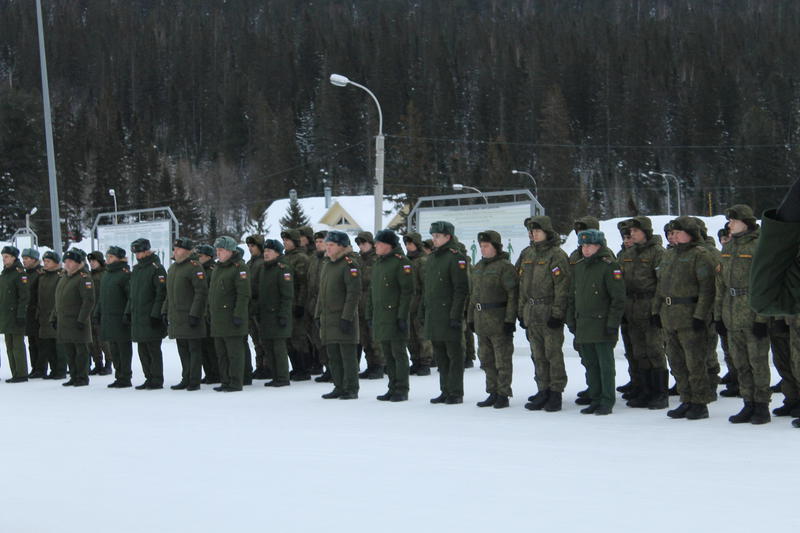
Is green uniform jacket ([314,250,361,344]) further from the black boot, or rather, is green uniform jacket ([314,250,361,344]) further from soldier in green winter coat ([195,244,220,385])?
the black boot

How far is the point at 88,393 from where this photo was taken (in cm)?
1219

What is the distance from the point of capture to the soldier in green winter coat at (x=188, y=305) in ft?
40.2

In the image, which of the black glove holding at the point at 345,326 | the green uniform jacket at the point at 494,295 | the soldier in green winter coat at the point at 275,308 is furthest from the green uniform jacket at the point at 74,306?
the green uniform jacket at the point at 494,295

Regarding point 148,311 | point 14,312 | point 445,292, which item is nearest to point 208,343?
point 148,311

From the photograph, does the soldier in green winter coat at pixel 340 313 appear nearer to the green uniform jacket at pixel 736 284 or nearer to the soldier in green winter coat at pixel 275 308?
the soldier in green winter coat at pixel 275 308

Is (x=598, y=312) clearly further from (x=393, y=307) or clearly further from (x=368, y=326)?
(x=368, y=326)

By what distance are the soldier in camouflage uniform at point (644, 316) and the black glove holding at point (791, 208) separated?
25.7 ft

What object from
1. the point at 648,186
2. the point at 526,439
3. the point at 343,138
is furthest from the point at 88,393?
the point at 343,138

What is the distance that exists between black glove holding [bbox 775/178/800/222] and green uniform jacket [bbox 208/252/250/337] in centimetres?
1010

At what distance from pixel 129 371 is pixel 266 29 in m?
126

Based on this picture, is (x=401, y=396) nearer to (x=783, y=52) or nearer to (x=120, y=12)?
(x=783, y=52)

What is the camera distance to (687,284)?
902 cm

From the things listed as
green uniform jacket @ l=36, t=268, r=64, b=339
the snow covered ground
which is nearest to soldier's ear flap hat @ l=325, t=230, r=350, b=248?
the snow covered ground

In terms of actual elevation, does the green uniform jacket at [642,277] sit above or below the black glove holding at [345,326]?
above
